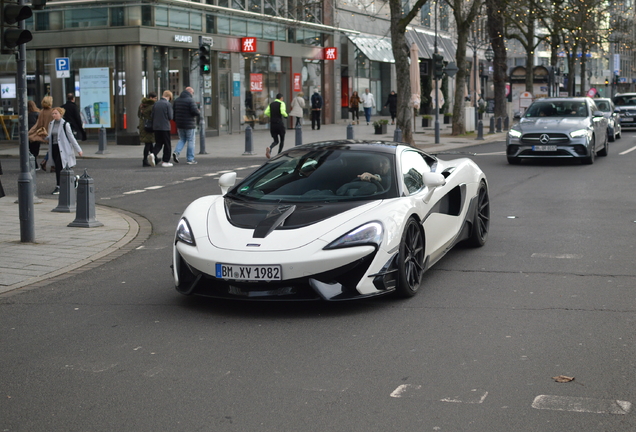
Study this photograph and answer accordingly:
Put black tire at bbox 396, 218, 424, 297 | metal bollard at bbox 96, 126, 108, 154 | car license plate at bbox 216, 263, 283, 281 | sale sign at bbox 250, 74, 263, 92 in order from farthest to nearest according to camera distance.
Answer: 1. sale sign at bbox 250, 74, 263, 92
2. metal bollard at bbox 96, 126, 108, 154
3. black tire at bbox 396, 218, 424, 297
4. car license plate at bbox 216, 263, 283, 281

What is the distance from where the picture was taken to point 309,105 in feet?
147

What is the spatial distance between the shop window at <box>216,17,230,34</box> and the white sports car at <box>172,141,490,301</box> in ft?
94.6

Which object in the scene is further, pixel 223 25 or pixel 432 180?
pixel 223 25

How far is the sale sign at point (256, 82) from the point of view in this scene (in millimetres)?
39344

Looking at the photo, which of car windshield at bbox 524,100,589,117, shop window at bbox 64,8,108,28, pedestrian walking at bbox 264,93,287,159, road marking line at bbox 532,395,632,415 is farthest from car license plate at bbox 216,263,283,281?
shop window at bbox 64,8,108,28

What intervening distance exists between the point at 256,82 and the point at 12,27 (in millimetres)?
30128

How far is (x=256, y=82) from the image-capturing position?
3959 cm

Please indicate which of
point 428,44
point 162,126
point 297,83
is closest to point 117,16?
point 162,126

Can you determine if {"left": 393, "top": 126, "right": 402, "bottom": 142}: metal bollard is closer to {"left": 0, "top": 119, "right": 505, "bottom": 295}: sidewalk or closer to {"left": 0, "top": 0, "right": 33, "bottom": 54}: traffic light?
{"left": 0, "top": 119, "right": 505, "bottom": 295}: sidewalk

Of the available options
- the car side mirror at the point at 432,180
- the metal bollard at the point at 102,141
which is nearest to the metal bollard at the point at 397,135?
the metal bollard at the point at 102,141

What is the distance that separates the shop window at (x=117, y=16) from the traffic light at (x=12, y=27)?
22716 mm

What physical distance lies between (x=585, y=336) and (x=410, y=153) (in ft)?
A: 9.64

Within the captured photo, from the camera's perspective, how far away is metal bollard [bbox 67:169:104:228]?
38.1 ft

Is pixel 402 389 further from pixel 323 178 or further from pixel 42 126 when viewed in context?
pixel 42 126
